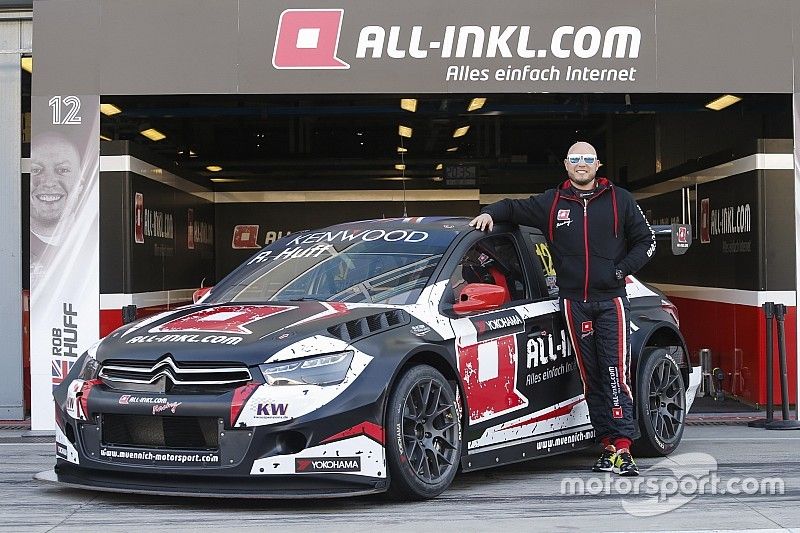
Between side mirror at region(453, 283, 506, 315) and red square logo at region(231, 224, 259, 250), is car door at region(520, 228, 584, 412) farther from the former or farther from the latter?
red square logo at region(231, 224, 259, 250)

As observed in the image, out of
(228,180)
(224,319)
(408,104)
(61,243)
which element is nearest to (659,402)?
(224,319)

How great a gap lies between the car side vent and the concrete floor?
844mm

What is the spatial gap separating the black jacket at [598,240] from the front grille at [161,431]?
2.47 metres

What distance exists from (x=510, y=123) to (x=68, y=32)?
13.2 meters

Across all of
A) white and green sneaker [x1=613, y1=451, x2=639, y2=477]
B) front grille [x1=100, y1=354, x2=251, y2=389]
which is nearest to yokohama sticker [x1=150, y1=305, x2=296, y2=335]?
front grille [x1=100, y1=354, x2=251, y2=389]

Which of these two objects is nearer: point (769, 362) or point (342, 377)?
point (342, 377)

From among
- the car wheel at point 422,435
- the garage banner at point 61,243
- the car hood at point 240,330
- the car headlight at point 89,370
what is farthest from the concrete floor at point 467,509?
the garage banner at point 61,243

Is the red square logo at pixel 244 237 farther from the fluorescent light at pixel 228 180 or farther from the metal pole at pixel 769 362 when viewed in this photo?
the metal pole at pixel 769 362

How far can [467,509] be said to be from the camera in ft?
20.5

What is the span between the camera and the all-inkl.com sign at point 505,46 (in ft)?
34.4

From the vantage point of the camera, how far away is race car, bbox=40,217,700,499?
5922 millimetres

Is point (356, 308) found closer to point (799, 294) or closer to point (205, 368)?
point (205, 368)
